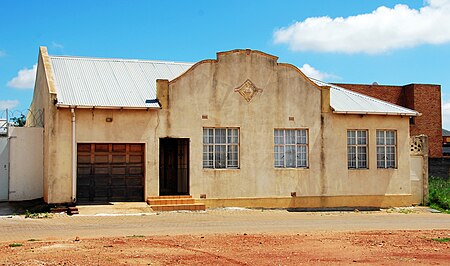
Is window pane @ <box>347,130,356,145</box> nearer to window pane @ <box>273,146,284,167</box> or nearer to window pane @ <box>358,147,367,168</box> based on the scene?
window pane @ <box>358,147,367,168</box>

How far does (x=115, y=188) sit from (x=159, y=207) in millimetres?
2165

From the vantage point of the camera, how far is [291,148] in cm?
2450

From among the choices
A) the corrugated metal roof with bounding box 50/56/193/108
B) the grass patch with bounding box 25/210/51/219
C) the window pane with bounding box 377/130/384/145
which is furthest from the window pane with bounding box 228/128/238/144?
the grass patch with bounding box 25/210/51/219

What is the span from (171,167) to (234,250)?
43.3ft

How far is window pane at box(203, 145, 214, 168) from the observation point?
23484 millimetres

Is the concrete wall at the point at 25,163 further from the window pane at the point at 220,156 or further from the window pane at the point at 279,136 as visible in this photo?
the window pane at the point at 279,136

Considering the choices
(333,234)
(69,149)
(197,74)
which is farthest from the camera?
(197,74)

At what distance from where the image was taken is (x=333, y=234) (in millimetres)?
16078

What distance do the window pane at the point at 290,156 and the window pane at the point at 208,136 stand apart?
10.8ft

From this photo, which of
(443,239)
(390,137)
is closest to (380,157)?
(390,137)

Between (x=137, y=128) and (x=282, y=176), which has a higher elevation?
(x=137, y=128)

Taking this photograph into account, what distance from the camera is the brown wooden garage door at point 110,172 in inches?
875

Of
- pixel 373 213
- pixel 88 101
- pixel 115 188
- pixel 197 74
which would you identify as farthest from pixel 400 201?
pixel 88 101

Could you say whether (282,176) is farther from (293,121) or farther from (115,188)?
(115,188)
